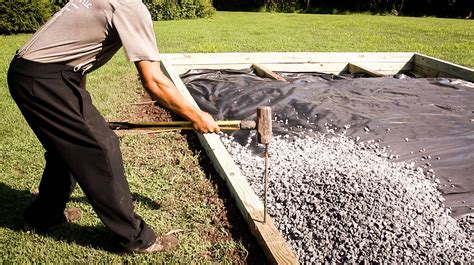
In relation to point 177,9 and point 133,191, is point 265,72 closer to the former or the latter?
point 133,191

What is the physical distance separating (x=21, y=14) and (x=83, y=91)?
→ 11.1 metres

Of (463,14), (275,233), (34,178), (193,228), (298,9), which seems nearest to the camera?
(275,233)

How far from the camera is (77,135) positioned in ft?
6.90

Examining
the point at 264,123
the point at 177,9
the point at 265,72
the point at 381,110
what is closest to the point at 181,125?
the point at 264,123

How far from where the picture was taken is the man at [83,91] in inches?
75.6

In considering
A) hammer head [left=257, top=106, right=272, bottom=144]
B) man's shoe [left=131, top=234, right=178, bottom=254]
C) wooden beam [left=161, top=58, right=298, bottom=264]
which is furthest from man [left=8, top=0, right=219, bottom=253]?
wooden beam [left=161, top=58, right=298, bottom=264]

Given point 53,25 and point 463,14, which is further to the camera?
point 463,14

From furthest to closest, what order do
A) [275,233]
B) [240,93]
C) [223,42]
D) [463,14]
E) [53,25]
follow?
[463,14] → [223,42] → [240,93] → [275,233] → [53,25]

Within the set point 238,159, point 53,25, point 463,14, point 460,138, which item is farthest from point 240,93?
point 463,14

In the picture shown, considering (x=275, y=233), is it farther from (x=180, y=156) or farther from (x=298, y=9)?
(x=298, y=9)

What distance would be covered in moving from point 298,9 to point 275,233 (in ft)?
74.8

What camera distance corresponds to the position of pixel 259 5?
24688 millimetres

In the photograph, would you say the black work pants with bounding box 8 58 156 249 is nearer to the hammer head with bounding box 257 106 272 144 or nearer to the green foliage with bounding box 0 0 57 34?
the hammer head with bounding box 257 106 272 144

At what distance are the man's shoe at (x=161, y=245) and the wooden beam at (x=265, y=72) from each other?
3.76 meters
